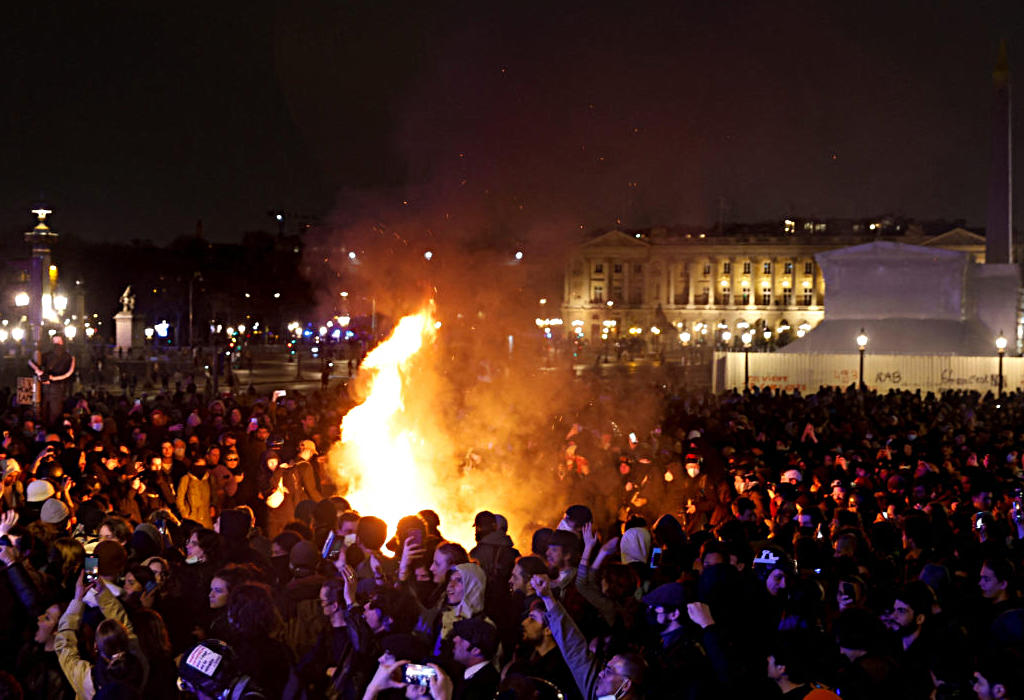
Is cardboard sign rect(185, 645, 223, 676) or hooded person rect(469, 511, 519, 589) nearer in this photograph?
cardboard sign rect(185, 645, 223, 676)

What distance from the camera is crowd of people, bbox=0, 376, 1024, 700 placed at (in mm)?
4484

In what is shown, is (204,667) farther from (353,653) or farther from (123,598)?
(123,598)

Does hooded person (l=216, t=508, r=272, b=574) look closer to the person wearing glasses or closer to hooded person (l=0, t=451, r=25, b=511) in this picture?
the person wearing glasses

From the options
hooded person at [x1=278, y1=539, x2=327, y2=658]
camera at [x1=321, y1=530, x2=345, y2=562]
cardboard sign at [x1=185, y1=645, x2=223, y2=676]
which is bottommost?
hooded person at [x1=278, y1=539, x2=327, y2=658]

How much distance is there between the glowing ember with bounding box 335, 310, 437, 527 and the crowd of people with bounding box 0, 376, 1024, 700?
114cm

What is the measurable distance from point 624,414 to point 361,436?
8120mm

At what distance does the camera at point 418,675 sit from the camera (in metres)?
4.02

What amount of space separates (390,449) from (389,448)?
0.04 meters

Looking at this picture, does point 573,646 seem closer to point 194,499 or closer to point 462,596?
point 462,596

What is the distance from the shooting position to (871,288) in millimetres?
41031

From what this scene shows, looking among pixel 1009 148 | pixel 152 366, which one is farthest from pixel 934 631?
pixel 1009 148

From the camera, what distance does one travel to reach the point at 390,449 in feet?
41.4

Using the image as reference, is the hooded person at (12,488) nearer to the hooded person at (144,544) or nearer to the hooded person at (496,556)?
the hooded person at (144,544)

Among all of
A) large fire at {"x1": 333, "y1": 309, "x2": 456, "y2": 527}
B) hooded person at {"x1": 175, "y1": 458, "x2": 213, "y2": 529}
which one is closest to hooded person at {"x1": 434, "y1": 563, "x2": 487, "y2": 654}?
hooded person at {"x1": 175, "y1": 458, "x2": 213, "y2": 529}
